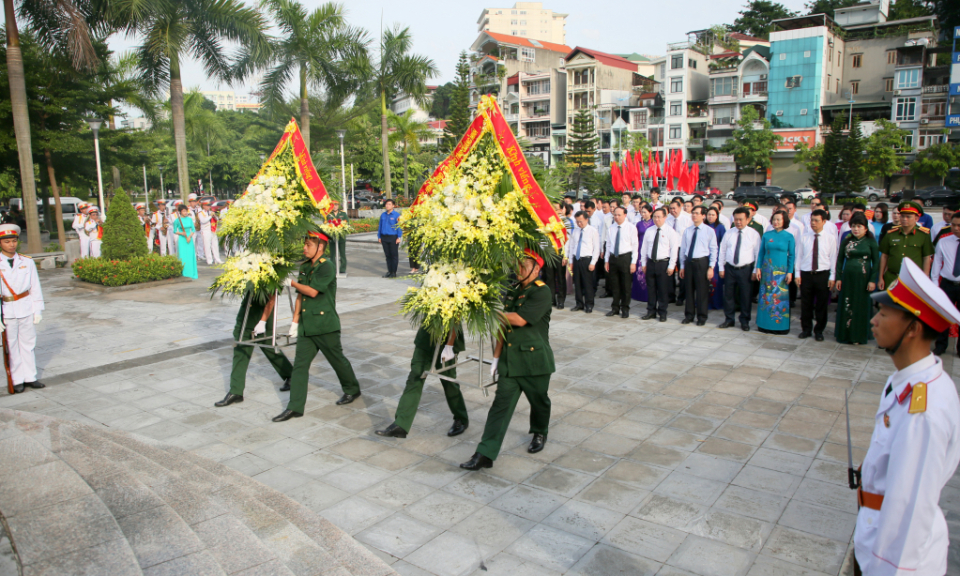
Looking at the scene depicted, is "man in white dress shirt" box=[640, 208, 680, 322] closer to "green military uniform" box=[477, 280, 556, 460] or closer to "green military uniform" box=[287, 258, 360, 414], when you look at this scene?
"green military uniform" box=[477, 280, 556, 460]

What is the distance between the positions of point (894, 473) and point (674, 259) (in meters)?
8.07

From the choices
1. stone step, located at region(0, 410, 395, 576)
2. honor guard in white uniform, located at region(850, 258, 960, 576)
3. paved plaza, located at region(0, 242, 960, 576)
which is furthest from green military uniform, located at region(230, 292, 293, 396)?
honor guard in white uniform, located at region(850, 258, 960, 576)

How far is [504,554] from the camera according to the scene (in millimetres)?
3742

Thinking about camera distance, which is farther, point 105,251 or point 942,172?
point 942,172

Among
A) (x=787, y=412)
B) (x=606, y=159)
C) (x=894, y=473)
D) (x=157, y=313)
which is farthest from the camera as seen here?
(x=606, y=159)

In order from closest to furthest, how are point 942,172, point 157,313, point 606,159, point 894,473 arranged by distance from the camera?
1. point 894,473
2. point 157,313
3. point 942,172
4. point 606,159

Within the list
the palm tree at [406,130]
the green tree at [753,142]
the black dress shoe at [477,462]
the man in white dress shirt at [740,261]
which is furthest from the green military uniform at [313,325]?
the green tree at [753,142]

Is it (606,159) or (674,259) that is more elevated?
(606,159)

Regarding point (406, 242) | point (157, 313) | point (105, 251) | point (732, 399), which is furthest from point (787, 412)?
point (105, 251)

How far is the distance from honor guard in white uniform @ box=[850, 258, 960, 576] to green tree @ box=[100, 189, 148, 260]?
48.7 ft

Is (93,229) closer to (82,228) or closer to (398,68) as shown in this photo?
(82,228)

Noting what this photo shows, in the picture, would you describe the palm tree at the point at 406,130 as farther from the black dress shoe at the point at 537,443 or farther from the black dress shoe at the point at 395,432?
the black dress shoe at the point at 537,443

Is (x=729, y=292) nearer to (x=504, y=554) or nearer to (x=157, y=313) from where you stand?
(x=504, y=554)

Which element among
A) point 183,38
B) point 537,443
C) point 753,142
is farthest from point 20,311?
point 753,142
